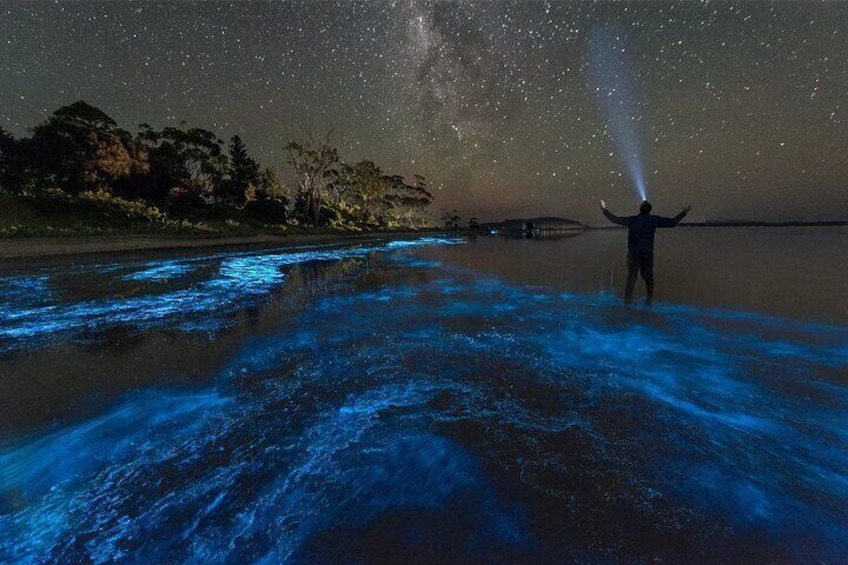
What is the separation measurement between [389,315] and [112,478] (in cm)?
512

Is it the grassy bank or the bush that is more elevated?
the bush

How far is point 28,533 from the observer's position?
1.98m

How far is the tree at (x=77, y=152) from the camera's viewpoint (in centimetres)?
2938

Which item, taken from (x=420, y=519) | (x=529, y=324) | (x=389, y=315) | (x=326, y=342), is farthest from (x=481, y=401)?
(x=389, y=315)

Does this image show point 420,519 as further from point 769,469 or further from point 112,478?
point 769,469

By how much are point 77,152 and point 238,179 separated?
16921mm

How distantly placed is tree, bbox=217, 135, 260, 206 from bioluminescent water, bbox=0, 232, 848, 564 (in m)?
43.2

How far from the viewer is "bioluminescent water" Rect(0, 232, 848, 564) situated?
6.32 ft

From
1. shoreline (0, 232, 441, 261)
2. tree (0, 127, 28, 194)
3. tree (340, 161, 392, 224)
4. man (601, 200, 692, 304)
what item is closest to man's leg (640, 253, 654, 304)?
man (601, 200, 692, 304)

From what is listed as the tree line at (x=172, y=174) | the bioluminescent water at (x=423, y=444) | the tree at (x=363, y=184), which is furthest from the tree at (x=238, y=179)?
the bioluminescent water at (x=423, y=444)

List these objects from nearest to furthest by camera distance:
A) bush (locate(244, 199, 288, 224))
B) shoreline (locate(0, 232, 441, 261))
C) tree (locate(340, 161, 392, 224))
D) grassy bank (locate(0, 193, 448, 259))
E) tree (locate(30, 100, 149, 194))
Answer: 1. shoreline (locate(0, 232, 441, 261))
2. grassy bank (locate(0, 193, 448, 259))
3. tree (locate(30, 100, 149, 194))
4. bush (locate(244, 199, 288, 224))
5. tree (locate(340, 161, 392, 224))

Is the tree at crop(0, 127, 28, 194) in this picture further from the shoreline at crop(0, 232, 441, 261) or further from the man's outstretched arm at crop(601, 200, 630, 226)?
the man's outstretched arm at crop(601, 200, 630, 226)

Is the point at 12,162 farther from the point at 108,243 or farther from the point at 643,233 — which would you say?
the point at 643,233

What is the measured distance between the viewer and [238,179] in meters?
45.3
